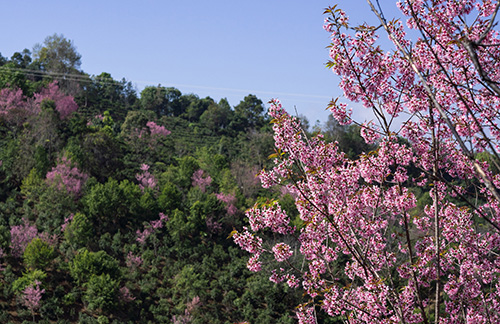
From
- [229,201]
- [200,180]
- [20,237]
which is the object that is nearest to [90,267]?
[20,237]

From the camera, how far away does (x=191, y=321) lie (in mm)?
18344

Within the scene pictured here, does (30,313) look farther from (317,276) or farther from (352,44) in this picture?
(352,44)

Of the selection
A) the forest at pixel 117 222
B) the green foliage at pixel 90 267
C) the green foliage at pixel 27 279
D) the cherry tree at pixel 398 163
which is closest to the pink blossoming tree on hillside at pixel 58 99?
the forest at pixel 117 222

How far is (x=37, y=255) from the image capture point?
1836 centimetres

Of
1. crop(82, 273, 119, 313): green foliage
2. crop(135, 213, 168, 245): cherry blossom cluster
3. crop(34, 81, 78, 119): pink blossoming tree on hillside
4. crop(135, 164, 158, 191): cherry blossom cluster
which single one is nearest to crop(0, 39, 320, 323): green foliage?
crop(82, 273, 119, 313): green foliage

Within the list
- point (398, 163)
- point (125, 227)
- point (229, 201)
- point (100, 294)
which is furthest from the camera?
point (229, 201)

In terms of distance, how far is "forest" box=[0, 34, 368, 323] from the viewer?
18.4 m

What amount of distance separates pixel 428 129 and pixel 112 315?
1623 cm

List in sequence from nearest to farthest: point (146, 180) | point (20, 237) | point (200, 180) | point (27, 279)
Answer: point (27, 279)
point (20, 237)
point (146, 180)
point (200, 180)

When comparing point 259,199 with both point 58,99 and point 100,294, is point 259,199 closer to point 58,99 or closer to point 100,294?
point 100,294

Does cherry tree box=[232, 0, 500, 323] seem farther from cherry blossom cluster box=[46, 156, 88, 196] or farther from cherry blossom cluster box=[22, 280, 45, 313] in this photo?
cherry blossom cluster box=[46, 156, 88, 196]

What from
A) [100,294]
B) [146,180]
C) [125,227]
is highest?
[146,180]

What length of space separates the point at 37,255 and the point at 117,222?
5.89 metres

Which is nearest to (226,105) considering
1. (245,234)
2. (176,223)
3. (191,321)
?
(176,223)
